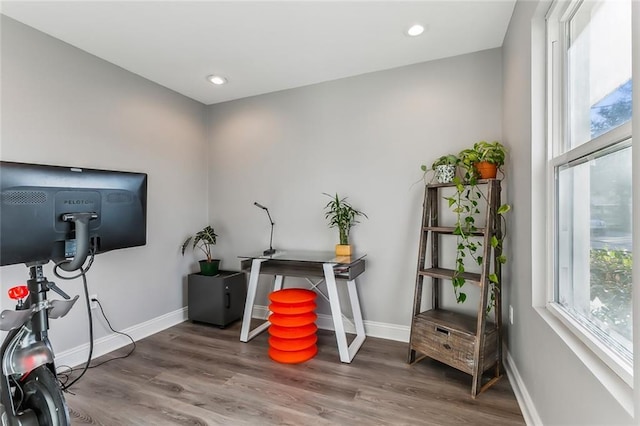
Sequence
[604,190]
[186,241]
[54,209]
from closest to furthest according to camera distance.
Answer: [604,190], [54,209], [186,241]

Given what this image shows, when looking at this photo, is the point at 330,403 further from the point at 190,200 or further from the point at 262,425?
the point at 190,200

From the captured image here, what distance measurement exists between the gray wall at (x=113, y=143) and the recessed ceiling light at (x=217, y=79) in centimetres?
55

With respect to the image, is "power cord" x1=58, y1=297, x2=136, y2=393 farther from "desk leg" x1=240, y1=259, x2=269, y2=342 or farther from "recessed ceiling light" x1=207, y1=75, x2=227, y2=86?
"recessed ceiling light" x1=207, y1=75, x2=227, y2=86

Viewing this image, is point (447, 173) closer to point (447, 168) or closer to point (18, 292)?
point (447, 168)

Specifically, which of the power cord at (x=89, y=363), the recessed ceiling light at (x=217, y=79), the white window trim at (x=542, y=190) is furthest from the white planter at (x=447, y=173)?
the power cord at (x=89, y=363)

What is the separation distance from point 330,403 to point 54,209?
1.82 m

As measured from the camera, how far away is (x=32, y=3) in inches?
76.2

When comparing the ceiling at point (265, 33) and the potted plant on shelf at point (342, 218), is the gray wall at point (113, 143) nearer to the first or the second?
the ceiling at point (265, 33)

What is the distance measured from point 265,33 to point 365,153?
131 centimetres

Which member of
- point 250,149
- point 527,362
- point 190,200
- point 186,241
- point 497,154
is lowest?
point 527,362

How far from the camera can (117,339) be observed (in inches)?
108

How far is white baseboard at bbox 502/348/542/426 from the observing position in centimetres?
166

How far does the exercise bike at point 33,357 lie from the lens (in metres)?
1.28

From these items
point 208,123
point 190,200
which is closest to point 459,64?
point 208,123
